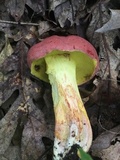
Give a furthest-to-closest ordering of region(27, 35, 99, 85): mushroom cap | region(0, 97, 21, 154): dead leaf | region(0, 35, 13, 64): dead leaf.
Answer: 1. region(0, 35, 13, 64): dead leaf
2. region(0, 97, 21, 154): dead leaf
3. region(27, 35, 99, 85): mushroom cap

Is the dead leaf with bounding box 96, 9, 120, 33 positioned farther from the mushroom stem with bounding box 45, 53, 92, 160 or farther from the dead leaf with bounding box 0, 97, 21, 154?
the dead leaf with bounding box 0, 97, 21, 154

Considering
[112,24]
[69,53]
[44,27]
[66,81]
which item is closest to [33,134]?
[66,81]

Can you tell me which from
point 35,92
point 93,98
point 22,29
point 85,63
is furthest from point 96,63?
point 22,29

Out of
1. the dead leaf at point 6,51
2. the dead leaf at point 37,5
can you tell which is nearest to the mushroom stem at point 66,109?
the dead leaf at point 6,51

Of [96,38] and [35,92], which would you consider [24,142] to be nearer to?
[35,92]

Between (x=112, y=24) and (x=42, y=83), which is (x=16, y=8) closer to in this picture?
(x=42, y=83)

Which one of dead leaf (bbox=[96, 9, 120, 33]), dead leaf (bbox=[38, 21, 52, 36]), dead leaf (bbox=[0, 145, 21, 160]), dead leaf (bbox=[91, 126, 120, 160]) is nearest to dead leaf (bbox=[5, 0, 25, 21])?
dead leaf (bbox=[38, 21, 52, 36])

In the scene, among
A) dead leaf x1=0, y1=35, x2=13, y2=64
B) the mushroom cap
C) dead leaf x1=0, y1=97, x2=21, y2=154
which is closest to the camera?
the mushroom cap
